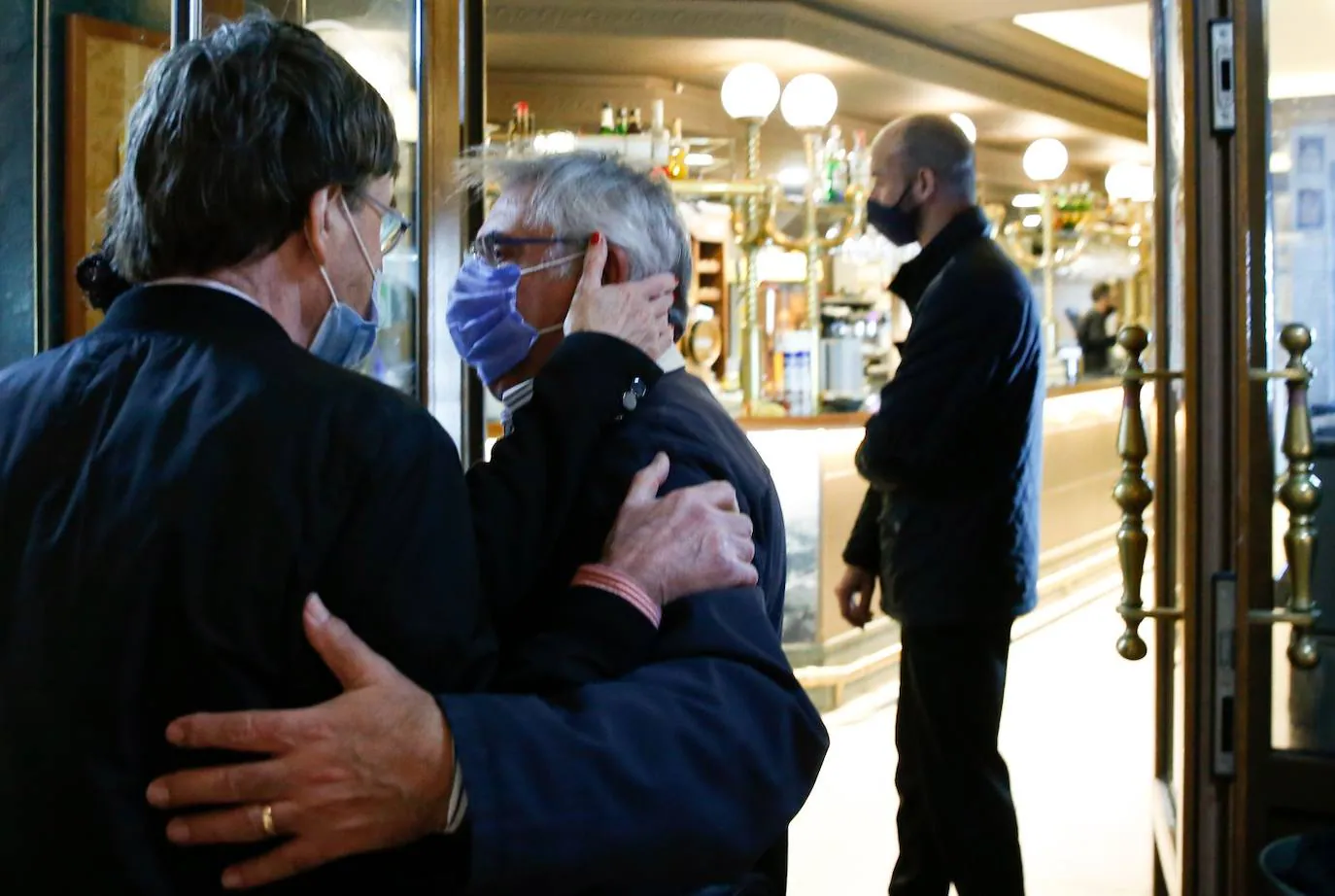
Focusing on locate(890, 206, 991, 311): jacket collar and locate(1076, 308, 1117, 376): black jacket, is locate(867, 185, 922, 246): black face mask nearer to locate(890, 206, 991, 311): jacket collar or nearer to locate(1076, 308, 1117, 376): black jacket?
locate(890, 206, 991, 311): jacket collar

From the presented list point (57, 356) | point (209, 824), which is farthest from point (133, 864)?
A: point (57, 356)

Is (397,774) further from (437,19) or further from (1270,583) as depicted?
(437,19)

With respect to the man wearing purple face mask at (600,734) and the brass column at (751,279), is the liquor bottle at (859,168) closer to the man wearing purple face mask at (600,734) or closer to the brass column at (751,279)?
the brass column at (751,279)

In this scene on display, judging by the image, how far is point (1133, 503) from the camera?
222cm

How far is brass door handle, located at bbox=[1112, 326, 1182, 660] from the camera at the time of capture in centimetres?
221

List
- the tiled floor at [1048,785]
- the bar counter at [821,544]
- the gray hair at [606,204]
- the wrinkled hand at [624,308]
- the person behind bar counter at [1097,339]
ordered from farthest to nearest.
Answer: the person behind bar counter at [1097,339], the bar counter at [821,544], the tiled floor at [1048,785], the gray hair at [606,204], the wrinkled hand at [624,308]

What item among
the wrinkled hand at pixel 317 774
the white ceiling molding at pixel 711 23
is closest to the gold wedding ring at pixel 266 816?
the wrinkled hand at pixel 317 774

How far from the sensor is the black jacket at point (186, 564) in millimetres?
972

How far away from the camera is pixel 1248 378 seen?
201cm

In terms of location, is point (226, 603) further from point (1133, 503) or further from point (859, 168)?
point (859, 168)

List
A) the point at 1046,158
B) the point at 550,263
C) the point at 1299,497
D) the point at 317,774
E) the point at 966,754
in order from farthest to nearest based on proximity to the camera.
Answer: the point at 1046,158 → the point at 966,754 → the point at 1299,497 → the point at 550,263 → the point at 317,774

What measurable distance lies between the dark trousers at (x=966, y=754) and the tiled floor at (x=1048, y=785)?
76 centimetres

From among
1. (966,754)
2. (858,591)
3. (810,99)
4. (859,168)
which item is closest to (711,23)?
(810,99)

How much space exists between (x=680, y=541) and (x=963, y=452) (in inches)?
68.4
